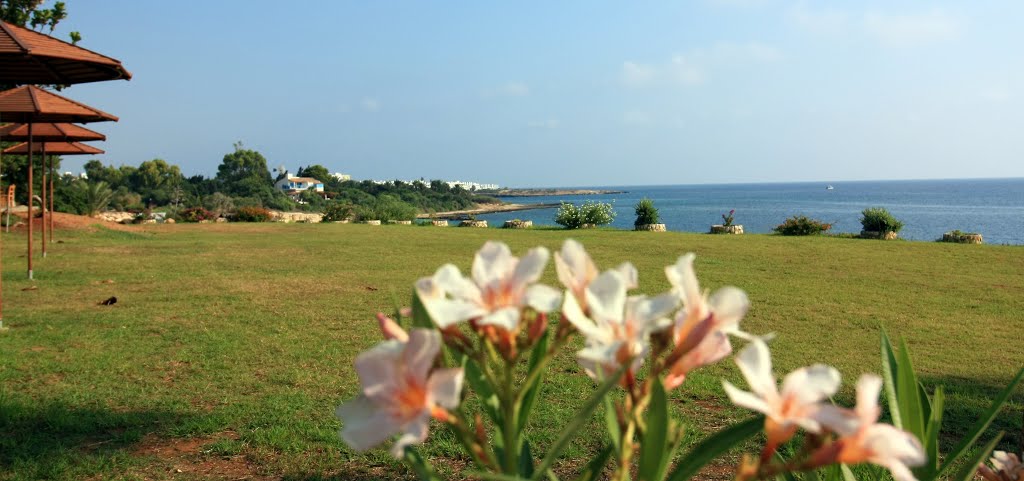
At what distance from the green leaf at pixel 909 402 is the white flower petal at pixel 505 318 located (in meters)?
0.77

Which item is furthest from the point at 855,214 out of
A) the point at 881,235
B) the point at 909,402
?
the point at 909,402

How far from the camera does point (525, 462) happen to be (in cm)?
81

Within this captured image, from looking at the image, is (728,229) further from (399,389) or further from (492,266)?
(399,389)

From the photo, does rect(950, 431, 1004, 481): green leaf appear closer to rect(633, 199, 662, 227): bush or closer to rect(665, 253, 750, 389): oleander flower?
rect(665, 253, 750, 389): oleander flower

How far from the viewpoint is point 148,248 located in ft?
40.8

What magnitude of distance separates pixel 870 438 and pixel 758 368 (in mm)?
98

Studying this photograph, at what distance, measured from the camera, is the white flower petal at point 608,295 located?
622mm

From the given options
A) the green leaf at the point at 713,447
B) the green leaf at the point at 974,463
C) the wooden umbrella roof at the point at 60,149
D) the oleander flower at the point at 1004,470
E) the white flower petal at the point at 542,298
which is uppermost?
the wooden umbrella roof at the point at 60,149

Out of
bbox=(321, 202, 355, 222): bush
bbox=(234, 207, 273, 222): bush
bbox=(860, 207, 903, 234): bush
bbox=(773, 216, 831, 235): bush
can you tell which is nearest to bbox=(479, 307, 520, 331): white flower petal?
bbox=(860, 207, 903, 234): bush

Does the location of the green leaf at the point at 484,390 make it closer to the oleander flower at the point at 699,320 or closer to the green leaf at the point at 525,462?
the green leaf at the point at 525,462

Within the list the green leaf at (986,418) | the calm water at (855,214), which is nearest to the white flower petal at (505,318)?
the green leaf at (986,418)

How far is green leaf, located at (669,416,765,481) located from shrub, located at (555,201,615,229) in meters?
18.4

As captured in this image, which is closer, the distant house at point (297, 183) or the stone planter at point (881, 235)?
the stone planter at point (881, 235)

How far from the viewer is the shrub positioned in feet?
62.8
